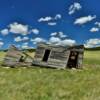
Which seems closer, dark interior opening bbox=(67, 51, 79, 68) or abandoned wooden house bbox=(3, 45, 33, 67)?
abandoned wooden house bbox=(3, 45, 33, 67)

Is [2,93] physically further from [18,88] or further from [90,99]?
[90,99]

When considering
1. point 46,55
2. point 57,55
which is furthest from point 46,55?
point 57,55

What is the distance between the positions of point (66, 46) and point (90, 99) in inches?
902

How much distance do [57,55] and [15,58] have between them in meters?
5.46

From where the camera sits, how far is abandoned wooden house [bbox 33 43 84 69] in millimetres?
35531

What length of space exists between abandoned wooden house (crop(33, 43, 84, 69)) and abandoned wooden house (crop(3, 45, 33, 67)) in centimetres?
144

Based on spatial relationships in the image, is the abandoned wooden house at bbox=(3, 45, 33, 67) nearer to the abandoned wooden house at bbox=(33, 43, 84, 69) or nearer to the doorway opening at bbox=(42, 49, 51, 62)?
the abandoned wooden house at bbox=(33, 43, 84, 69)

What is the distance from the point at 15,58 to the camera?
117 feet

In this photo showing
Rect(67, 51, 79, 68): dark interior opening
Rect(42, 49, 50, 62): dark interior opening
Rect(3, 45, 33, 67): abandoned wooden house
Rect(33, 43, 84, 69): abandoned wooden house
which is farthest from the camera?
Rect(42, 49, 50, 62): dark interior opening

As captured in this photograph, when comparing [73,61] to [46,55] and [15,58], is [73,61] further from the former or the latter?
[15,58]

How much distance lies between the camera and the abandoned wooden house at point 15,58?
35.4 metres

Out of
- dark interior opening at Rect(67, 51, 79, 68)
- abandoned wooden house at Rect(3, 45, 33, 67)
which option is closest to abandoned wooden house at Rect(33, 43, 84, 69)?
dark interior opening at Rect(67, 51, 79, 68)

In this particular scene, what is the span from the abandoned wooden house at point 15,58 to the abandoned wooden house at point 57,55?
144cm

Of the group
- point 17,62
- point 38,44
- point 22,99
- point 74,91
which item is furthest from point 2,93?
point 38,44
